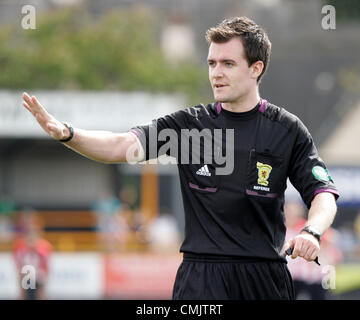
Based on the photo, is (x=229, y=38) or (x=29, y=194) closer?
(x=229, y=38)

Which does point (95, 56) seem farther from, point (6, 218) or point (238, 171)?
point (238, 171)

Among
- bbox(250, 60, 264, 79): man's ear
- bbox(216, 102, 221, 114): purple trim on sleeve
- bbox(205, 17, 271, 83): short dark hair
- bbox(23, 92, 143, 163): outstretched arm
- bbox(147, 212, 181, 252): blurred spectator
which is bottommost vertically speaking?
bbox(147, 212, 181, 252): blurred spectator

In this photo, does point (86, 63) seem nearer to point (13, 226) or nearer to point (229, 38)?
point (13, 226)

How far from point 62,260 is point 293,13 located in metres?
17.7

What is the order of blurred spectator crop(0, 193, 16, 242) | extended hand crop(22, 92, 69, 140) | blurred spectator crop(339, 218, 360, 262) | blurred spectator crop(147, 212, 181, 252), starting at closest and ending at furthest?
1. extended hand crop(22, 92, 69, 140)
2. blurred spectator crop(339, 218, 360, 262)
3. blurred spectator crop(147, 212, 181, 252)
4. blurred spectator crop(0, 193, 16, 242)

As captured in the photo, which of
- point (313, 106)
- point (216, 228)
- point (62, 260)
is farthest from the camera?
point (313, 106)

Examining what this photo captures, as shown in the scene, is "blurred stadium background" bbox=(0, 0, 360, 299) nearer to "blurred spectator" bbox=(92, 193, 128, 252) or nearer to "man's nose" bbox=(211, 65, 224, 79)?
"blurred spectator" bbox=(92, 193, 128, 252)

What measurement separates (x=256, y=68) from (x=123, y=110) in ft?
59.9

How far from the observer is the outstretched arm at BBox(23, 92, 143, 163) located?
4711 millimetres

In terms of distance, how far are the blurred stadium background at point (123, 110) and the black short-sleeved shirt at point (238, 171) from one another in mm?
12618

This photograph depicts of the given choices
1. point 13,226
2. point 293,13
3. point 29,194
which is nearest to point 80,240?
point 13,226

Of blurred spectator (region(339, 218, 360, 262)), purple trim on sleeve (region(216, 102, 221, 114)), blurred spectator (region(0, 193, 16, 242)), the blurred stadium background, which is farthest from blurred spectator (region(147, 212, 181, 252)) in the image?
purple trim on sleeve (region(216, 102, 221, 114))

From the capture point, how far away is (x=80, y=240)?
2122cm

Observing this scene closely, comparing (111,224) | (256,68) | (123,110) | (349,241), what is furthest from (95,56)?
(256,68)
